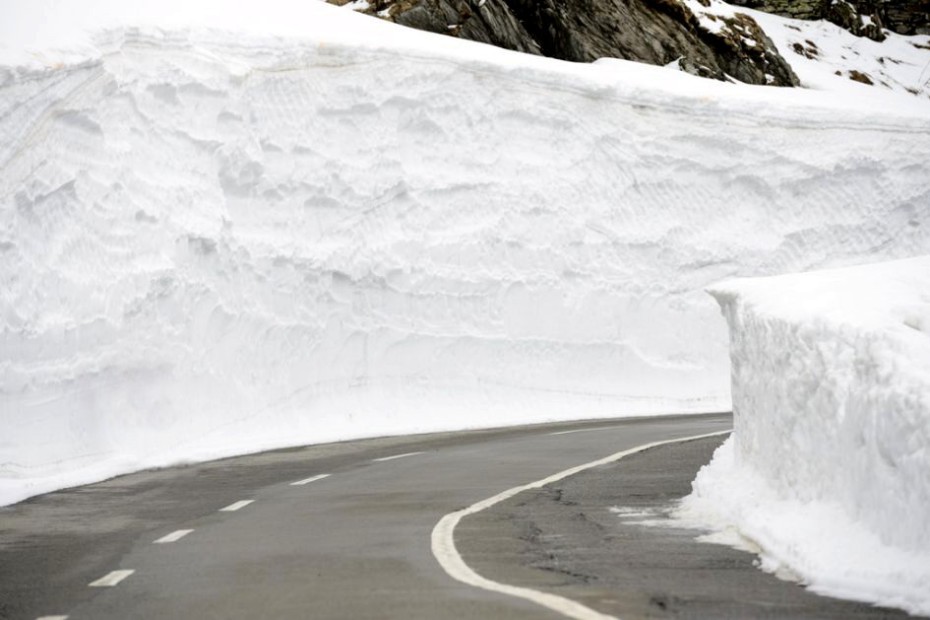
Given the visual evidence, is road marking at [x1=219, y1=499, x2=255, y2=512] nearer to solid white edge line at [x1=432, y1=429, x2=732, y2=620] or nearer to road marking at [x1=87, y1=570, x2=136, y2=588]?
solid white edge line at [x1=432, y1=429, x2=732, y2=620]

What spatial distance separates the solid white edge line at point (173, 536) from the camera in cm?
1096

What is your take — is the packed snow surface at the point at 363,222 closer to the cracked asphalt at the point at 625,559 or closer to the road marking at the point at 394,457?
the road marking at the point at 394,457

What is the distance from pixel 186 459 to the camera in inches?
764

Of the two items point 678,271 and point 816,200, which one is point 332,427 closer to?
point 678,271

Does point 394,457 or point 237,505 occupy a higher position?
point 237,505

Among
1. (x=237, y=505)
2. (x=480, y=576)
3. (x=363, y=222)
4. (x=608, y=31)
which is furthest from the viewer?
(x=608, y=31)

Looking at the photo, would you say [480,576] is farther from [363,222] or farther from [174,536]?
[363,222]

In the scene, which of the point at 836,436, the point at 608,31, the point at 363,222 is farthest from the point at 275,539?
the point at 608,31

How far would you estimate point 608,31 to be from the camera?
124 ft

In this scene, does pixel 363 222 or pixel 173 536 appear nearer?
pixel 173 536

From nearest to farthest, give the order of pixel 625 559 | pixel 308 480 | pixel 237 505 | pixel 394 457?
pixel 625 559 → pixel 237 505 → pixel 308 480 → pixel 394 457

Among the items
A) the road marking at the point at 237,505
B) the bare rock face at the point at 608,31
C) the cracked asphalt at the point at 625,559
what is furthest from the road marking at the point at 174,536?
the bare rock face at the point at 608,31

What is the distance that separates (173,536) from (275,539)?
0.95 m

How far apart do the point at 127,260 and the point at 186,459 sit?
4372mm
